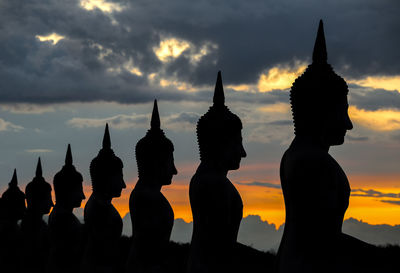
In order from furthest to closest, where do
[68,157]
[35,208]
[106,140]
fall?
[35,208] → [68,157] → [106,140]

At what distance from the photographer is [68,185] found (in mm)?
A: 19219

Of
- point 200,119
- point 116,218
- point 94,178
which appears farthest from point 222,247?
point 94,178

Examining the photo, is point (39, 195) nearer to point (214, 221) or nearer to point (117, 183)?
point (117, 183)

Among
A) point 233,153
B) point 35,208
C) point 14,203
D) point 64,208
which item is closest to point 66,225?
point 64,208

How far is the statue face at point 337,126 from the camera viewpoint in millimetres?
9945

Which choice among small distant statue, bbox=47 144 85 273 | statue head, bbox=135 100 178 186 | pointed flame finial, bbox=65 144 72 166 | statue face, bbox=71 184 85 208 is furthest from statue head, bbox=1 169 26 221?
statue head, bbox=135 100 178 186

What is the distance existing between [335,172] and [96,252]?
7.85m

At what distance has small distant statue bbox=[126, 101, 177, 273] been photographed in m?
13.8

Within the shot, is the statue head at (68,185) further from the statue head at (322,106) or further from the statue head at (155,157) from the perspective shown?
the statue head at (322,106)

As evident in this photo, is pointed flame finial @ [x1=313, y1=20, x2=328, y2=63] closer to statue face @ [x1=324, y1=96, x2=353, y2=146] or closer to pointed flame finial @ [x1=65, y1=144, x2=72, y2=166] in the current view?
statue face @ [x1=324, y1=96, x2=353, y2=146]

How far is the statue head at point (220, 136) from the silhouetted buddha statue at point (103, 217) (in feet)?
13.7

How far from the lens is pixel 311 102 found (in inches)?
393

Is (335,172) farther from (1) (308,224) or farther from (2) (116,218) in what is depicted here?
(2) (116,218)

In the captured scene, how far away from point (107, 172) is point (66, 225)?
96.6 inches
